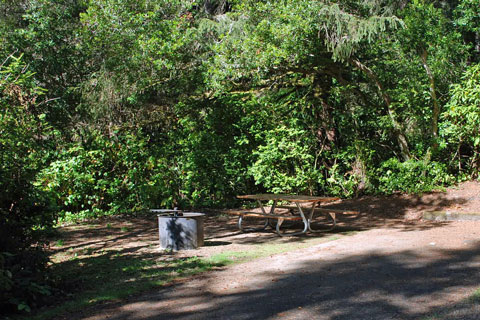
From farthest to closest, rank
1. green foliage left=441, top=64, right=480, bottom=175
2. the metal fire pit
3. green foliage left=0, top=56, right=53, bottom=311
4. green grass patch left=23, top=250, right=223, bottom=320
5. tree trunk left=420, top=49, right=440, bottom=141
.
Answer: tree trunk left=420, top=49, right=440, bottom=141
green foliage left=441, top=64, right=480, bottom=175
the metal fire pit
green grass patch left=23, top=250, right=223, bottom=320
green foliage left=0, top=56, right=53, bottom=311

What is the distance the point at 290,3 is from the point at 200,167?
4.75 metres

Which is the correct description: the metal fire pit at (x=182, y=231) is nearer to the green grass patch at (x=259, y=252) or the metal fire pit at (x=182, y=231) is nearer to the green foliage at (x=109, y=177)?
the green grass patch at (x=259, y=252)

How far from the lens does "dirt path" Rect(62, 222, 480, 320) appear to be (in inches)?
165

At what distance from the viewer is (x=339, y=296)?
15.1ft

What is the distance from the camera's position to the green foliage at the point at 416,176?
1071 cm

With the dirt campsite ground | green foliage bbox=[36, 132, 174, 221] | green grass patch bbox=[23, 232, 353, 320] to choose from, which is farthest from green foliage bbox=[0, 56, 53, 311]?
green foliage bbox=[36, 132, 174, 221]

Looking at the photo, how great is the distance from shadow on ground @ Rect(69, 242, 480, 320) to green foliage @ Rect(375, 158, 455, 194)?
197 inches

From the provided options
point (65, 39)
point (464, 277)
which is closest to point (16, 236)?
point (464, 277)

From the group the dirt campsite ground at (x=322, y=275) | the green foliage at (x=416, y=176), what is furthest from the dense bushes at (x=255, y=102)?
the dirt campsite ground at (x=322, y=275)

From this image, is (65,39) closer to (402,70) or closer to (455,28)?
(402,70)

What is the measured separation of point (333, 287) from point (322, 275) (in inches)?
21.1

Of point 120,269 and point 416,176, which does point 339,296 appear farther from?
point 416,176

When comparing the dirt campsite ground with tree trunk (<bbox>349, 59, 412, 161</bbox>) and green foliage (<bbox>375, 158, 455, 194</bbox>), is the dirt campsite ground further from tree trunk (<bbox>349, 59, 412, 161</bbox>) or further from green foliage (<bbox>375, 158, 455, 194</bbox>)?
tree trunk (<bbox>349, 59, 412, 161</bbox>)

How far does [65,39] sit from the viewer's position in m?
14.7
